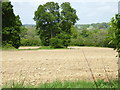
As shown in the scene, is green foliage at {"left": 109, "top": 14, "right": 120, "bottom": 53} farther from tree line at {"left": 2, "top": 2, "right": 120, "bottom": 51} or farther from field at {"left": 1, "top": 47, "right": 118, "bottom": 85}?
tree line at {"left": 2, "top": 2, "right": 120, "bottom": 51}

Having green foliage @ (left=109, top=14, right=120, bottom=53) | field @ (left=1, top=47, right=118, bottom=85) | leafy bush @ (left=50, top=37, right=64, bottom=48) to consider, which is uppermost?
green foliage @ (left=109, top=14, right=120, bottom=53)

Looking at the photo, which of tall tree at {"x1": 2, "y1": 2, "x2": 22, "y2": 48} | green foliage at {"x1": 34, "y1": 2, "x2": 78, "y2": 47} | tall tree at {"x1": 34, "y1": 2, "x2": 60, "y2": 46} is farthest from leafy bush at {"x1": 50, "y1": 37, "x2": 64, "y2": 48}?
tall tree at {"x1": 34, "y1": 2, "x2": 60, "y2": 46}

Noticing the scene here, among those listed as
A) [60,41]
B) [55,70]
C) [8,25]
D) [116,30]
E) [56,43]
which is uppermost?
[116,30]

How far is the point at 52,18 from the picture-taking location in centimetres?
3241

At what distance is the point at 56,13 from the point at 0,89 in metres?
30.6

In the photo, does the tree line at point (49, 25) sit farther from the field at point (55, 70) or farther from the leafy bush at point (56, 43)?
the field at point (55, 70)

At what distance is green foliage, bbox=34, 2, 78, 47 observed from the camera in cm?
3256

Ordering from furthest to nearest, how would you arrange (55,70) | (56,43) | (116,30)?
(56,43), (55,70), (116,30)

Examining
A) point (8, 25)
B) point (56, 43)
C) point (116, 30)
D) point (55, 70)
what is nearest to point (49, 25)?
point (56, 43)

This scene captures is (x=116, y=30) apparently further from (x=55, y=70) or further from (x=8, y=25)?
(x=8, y=25)

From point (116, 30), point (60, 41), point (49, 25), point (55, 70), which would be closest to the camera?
point (116, 30)

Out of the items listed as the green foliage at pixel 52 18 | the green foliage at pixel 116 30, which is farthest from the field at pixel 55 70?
the green foliage at pixel 52 18

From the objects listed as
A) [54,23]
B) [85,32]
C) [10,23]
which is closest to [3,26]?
[10,23]

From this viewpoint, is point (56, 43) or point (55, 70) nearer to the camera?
point (55, 70)
